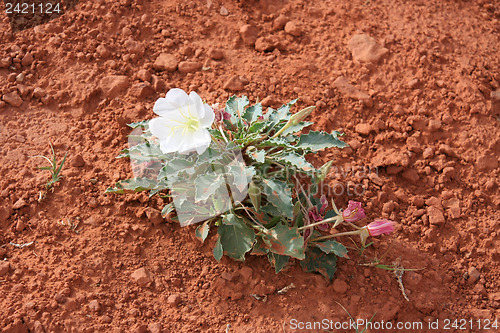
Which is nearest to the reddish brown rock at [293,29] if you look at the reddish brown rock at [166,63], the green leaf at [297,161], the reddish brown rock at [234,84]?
the reddish brown rock at [234,84]

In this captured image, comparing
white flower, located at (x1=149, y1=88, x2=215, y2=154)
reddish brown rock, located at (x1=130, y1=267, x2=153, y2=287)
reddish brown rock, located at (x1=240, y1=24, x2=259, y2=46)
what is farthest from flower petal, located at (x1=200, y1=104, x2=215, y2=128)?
reddish brown rock, located at (x1=240, y1=24, x2=259, y2=46)

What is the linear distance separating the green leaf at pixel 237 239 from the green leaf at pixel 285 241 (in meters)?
0.09

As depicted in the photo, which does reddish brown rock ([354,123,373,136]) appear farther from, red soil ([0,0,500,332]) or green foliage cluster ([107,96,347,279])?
green foliage cluster ([107,96,347,279])

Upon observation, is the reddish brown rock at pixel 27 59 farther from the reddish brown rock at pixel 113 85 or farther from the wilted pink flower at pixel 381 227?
the wilted pink flower at pixel 381 227

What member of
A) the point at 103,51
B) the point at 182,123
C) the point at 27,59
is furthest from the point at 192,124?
the point at 27,59

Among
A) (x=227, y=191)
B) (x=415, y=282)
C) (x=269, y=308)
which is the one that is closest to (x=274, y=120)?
(x=227, y=191)

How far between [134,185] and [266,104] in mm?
973

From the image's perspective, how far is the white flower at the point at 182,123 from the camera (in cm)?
212

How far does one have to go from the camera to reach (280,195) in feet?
7.11

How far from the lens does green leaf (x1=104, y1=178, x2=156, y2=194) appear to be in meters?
2.36

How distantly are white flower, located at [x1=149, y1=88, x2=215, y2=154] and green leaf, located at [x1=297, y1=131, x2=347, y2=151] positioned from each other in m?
0.51

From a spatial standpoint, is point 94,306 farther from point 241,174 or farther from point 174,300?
point 241,174

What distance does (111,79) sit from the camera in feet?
9.78

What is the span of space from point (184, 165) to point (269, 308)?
79 cm
